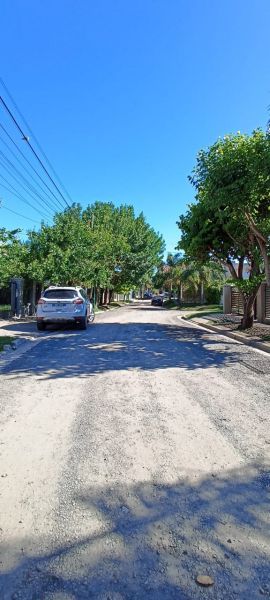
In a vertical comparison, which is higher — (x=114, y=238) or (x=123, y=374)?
(x=114, y=238)

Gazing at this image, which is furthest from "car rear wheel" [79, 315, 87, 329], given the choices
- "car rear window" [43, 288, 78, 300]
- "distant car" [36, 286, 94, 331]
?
"car rear window" [43, 288, 78, 300]

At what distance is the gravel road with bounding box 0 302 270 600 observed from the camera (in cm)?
238

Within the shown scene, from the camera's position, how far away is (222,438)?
14.7 feet

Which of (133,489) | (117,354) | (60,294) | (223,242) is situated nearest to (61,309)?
(60,294)

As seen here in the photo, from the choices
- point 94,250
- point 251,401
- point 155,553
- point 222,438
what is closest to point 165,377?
point 251,401

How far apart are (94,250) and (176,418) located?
23486mm

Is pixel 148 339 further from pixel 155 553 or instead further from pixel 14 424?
pixel 155 553

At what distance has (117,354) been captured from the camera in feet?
Result: 32.2

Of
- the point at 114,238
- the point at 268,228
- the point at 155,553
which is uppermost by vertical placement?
the point at 114,238

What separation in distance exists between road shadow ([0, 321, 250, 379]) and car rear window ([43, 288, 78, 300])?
212 cm

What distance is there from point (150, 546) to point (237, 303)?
80.1 ft

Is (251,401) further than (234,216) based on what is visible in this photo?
No

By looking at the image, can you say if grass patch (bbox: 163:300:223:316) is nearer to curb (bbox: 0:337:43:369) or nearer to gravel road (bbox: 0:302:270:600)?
curb (bbox: 0:337:43:369)

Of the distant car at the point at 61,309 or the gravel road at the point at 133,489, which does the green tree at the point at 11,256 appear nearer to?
the distant car at the point at 61,309
